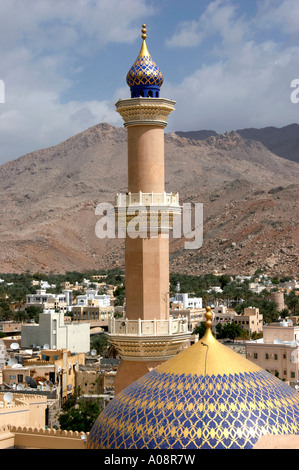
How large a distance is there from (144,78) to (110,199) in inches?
6014

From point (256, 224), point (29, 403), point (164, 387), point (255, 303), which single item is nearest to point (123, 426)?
point (164, 387)

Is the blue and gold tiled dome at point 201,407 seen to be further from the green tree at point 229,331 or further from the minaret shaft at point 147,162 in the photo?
the green tree at point 229,331

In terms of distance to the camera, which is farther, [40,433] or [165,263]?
[40,433]

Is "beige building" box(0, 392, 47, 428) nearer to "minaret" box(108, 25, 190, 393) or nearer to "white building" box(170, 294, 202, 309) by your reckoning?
"minaret" box(108, 25, 190, 393)

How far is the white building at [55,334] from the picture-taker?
44.1m

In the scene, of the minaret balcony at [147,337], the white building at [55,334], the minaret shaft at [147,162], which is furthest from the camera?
the white building at [55,334]

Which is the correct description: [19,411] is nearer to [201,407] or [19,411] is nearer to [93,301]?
[201,407]

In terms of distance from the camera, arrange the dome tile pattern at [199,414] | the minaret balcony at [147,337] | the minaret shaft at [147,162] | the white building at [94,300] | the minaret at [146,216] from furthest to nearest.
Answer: the white building at [94,300]
the minaret shaft at [147,162]
the minaret at [146,216]
the minaret balcony at [147,337]
the dome tile pattern at [199,414]

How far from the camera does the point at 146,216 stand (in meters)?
12.3

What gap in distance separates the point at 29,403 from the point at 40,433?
16.5 ft

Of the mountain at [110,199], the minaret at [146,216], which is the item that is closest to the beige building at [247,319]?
the minaret at [146,216]

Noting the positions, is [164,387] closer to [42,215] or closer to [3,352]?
[3,352]

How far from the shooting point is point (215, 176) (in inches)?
7234

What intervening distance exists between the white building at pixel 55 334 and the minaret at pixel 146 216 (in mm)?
31633
